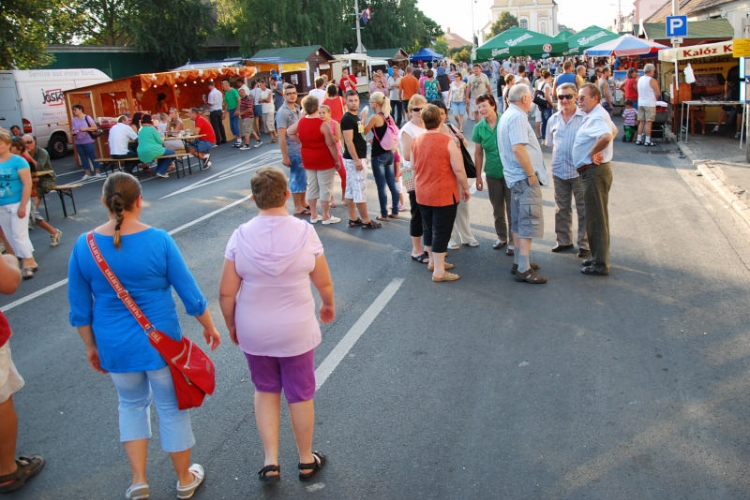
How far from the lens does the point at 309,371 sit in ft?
12.4

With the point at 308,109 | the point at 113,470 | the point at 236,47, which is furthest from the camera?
the point at 236,47

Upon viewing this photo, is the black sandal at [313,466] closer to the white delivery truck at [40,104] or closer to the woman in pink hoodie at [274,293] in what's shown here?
the woman in pink hoodie at [274,293]

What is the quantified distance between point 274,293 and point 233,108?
64.5 feet

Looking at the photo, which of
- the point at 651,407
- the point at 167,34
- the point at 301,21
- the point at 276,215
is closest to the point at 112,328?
the point at 276,215

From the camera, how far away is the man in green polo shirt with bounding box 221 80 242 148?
21969 millimetres

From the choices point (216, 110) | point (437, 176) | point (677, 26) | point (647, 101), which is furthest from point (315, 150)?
point (216, 110)

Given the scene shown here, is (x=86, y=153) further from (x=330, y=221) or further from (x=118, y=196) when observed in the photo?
(x=118, y=196)

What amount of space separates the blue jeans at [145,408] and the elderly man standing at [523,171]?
4.26m

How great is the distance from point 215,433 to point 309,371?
1097 mm

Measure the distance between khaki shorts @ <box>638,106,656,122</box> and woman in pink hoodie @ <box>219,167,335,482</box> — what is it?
45.6 ft

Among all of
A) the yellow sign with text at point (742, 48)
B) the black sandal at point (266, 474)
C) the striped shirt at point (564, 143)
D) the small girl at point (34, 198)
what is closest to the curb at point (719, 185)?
the yellow sign with text at point (742, 48)

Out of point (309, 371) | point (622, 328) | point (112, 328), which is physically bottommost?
point (622, 328)

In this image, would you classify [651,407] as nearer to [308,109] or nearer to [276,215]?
[276,215]

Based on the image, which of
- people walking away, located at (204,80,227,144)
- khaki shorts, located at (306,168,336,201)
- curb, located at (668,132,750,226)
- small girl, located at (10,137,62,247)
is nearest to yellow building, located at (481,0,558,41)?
people walking away, located at (204,80,227,144)
